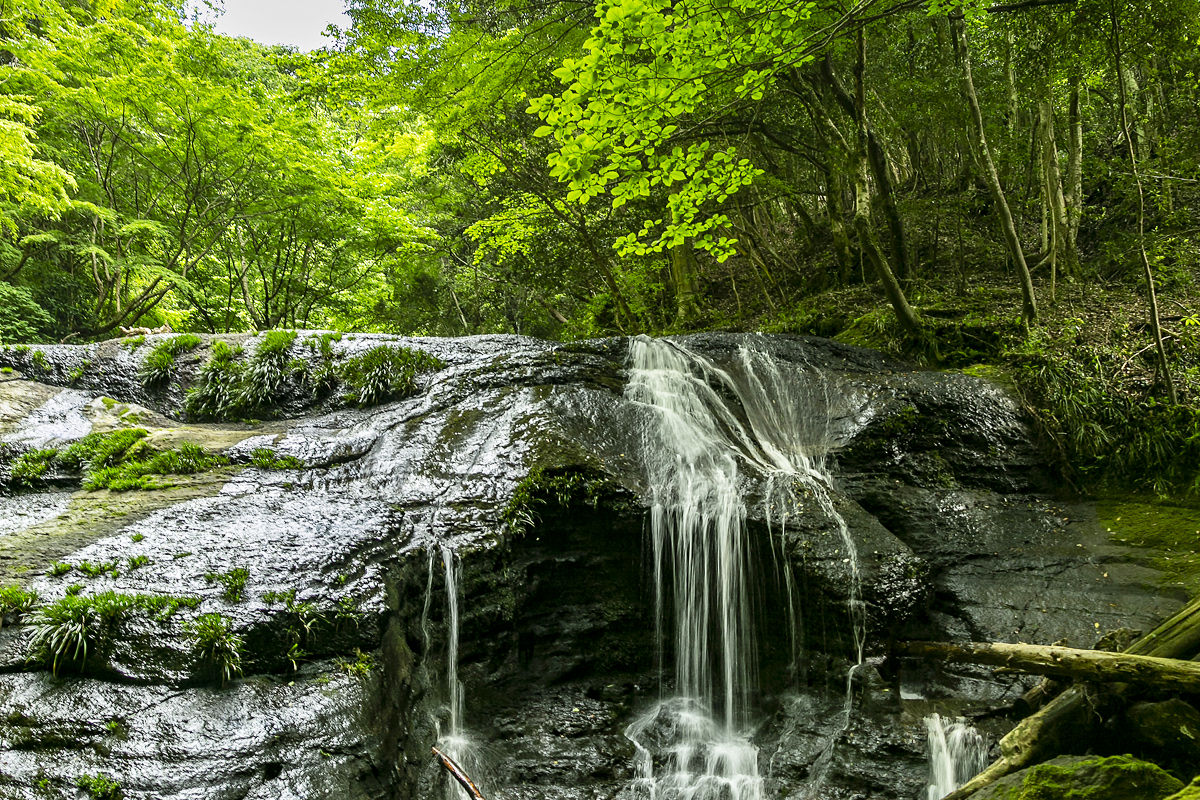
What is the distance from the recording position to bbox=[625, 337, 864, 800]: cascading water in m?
5.16

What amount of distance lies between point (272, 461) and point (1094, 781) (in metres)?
6.94

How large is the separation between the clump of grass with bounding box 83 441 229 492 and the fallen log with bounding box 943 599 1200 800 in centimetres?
693

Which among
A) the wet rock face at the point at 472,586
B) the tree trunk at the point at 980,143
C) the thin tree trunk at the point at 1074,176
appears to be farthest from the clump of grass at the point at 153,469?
the thin tree trunk at the point at 1074,176

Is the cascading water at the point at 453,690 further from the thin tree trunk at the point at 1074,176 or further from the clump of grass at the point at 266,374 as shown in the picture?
the thin tree trunk at the point at 1074,176

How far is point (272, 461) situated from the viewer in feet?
21.2

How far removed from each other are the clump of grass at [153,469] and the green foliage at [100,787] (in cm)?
310

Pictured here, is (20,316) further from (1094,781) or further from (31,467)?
(1094,781)

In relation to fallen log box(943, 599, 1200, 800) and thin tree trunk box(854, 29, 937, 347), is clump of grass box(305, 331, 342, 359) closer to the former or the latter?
thin tree trunk box(854, 29, 937, 347)

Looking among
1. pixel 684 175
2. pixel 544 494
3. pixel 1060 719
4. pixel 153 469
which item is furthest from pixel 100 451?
pixel 1060 719

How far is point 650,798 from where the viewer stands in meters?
4.91

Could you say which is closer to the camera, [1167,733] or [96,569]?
[1167,733]

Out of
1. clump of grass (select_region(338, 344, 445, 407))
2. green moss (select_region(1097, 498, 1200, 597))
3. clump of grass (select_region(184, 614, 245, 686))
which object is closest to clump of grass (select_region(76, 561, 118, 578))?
clump of grass (select_region(184, 614, 245, 686))

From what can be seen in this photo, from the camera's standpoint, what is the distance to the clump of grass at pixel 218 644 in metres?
4.17

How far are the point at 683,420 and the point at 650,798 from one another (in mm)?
3939
